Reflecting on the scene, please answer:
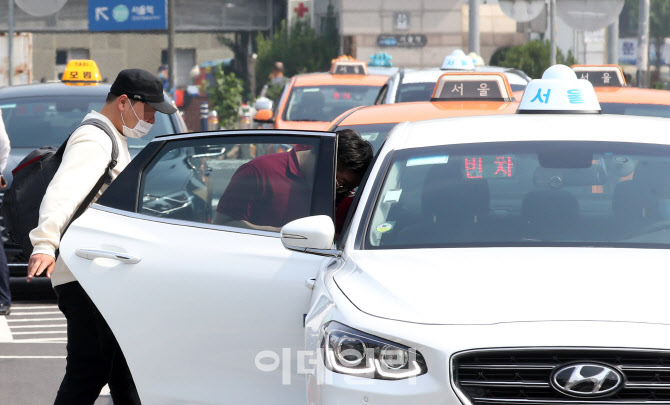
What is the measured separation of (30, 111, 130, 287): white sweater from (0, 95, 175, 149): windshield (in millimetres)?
5085

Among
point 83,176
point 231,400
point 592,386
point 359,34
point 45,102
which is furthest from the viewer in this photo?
point 359,34

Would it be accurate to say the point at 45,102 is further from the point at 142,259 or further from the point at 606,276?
the point at 606,276

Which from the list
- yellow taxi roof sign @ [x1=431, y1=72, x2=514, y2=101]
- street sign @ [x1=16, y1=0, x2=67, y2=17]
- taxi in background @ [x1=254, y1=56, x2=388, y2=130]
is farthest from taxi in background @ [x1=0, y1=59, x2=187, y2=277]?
street sign @ [x1=16, y1=0, x2=67, y2=17]

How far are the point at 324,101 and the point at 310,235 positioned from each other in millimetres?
11437

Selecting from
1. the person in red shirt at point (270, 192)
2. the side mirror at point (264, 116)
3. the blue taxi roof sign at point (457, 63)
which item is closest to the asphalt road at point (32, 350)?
the person in red shirt at point (270, 192)

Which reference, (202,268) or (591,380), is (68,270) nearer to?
(202,268)

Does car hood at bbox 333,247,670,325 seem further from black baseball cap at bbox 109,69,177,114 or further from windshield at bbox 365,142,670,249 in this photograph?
black baseball cap at bbox 109,69,177,114

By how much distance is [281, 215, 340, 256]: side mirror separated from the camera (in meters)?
4.32

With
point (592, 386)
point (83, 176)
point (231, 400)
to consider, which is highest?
point (83, 176)

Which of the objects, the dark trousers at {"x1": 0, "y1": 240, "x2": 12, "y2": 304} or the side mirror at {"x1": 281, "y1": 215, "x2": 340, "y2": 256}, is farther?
the dark trousers at {"x1": 0, "y1": 240, "x2": 12, "y2": 304}

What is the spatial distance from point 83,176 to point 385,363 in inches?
74.6

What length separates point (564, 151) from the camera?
482cm

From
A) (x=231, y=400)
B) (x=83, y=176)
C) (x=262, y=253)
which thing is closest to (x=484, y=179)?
(x=262, y=253)

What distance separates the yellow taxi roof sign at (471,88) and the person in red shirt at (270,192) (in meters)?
4.92
